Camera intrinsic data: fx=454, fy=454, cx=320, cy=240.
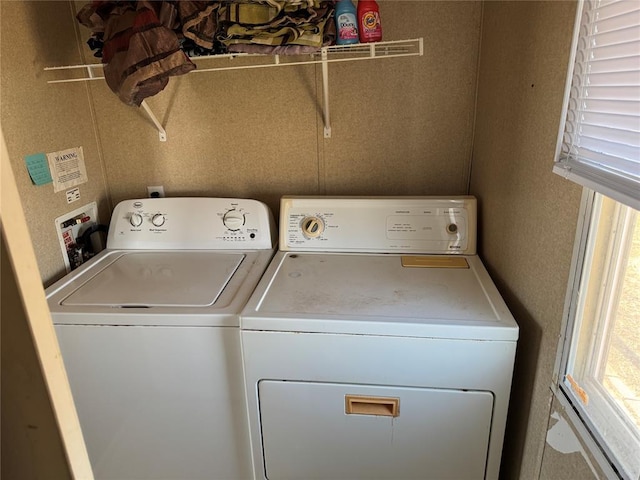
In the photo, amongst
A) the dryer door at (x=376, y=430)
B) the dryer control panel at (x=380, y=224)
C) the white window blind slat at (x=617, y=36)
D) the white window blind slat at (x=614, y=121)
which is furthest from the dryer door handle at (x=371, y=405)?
the white window blind slat at (x=617, y=36)

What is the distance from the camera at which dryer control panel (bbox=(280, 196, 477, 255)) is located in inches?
67.1

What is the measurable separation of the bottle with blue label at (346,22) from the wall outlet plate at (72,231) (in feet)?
4.00

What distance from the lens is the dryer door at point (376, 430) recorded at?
4.24 feet

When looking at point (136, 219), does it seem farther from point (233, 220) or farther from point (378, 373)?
point (378, 373)

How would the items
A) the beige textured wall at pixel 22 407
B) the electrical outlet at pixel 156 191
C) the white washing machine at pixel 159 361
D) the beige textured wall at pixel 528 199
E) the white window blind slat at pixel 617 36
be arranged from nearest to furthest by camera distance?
1. the beige textured wall at pixel 22 407
2. the white window blind slat at pixel 617 36
3. the beige textured wall at pixel 528 199
4. the white washing machine at pixel 159 361
5. the electrical outlet at pixel 156 191

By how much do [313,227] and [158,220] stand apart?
2.08ft

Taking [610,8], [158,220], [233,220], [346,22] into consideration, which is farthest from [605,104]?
[158,220]

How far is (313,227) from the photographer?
175cm

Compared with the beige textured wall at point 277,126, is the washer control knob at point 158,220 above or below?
below

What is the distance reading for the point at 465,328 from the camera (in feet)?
3.97

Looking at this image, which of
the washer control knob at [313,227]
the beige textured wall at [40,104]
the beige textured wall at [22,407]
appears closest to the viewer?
the beige textured wall at [22,407]

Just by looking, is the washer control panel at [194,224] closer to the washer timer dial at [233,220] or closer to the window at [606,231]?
the washer timer dial at [233,220]

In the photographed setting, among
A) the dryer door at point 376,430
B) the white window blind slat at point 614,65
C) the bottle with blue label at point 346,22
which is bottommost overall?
the dryer door at point 376,430

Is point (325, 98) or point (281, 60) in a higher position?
point (281, 60)
